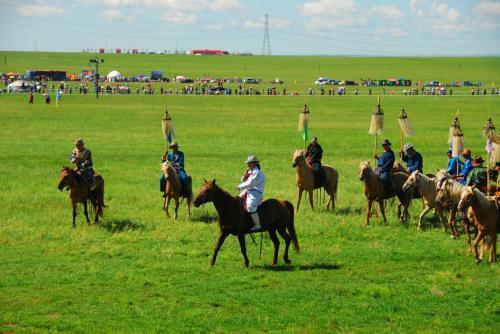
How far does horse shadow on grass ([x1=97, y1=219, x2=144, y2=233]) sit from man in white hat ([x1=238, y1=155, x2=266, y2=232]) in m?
4.95

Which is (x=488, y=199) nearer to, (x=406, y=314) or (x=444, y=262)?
(x=444, y=262)

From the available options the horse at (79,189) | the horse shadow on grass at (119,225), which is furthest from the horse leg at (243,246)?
the horse at (79,189)

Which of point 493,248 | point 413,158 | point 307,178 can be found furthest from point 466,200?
point 307,178

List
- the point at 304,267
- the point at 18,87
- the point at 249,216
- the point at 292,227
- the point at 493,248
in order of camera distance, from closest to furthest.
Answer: the point at 249,216 < the point at 304,267 < the point at 493,248 < the point at 292,227 < the point at 18,87

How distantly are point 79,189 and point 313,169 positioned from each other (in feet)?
23.3

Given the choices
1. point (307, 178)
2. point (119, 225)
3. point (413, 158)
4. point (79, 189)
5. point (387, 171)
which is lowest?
point (119, 225)

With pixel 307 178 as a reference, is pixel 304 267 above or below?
below

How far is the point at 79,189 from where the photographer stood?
20.6 metres

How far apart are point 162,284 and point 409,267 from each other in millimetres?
5244

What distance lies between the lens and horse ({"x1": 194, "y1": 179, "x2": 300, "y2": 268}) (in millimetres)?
15932

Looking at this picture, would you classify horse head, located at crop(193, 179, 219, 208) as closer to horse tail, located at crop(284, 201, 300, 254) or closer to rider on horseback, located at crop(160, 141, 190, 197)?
horse tail, located at crop(284, 201, 300, 254)

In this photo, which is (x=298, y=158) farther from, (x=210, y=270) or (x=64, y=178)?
(x=210, y=270)

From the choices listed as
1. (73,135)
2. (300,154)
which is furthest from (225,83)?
(300,154)

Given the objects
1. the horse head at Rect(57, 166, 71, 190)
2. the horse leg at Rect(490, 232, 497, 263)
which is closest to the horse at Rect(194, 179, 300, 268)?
the horse leg at Rect(490, 232, 497, 263)
